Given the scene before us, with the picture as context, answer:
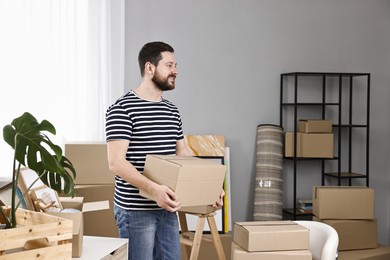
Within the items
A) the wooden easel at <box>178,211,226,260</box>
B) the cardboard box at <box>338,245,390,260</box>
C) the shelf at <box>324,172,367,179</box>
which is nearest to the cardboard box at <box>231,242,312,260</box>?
the wooden easel at <box>178,211,226,260</box>

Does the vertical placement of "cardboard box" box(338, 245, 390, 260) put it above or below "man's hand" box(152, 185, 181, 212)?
below

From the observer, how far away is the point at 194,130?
502 centimetres

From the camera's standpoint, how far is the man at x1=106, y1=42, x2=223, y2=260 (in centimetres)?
256

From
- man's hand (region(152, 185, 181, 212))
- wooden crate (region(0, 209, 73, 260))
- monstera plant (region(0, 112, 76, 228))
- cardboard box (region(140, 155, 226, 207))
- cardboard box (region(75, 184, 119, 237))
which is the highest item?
monstera plant (region(0, 112, 76, 228))

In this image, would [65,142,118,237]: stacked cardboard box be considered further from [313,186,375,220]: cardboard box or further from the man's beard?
[313,186,375,220]: cardboard box

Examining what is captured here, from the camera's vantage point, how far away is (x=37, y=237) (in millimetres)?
1934

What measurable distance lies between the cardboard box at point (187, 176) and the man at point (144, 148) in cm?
5

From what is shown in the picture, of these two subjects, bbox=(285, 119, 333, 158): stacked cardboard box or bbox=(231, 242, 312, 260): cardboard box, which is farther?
bbox=(285, 119, 333, 158): stacked cardboard box

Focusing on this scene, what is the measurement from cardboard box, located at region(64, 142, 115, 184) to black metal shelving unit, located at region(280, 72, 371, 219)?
1816 mm

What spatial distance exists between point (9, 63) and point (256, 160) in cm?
214

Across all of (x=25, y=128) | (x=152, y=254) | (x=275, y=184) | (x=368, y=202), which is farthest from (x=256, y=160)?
(x=25, y=128)

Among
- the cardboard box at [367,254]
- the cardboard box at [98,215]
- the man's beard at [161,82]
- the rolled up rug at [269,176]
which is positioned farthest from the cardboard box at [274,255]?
the rolled up rug at [269,176]

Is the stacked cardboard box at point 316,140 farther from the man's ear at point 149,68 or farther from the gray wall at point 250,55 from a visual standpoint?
the man's ear at point 149,68

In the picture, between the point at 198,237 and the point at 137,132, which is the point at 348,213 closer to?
the point at 198,237
